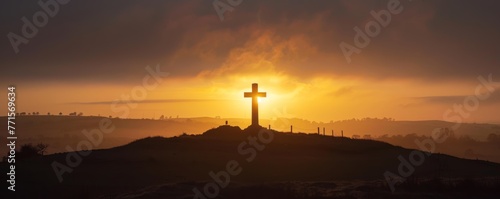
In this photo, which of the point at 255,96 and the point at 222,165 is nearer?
the point at 222,165

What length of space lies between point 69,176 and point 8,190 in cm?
379

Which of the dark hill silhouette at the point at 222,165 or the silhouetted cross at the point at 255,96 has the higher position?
the silhouetted cross at the point at 255,96

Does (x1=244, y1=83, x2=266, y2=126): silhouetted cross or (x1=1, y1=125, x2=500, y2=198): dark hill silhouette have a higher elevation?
(x1=244, y1=83, x2=266, y2=126): silhouetted cross

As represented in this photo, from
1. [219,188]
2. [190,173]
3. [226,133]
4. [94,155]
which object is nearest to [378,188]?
[219,188]

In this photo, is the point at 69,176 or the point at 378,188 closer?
the point at 378,188

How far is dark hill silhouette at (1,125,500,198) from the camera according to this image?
23.8m

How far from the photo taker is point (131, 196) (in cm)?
1703

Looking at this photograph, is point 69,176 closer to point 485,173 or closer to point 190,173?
point 190,173

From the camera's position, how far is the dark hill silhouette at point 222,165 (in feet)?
78.0

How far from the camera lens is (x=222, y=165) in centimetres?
3052

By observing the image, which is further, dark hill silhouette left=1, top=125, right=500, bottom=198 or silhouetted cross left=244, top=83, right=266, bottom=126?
silhouetted cross left=244, top=83, right=266, bottom=126

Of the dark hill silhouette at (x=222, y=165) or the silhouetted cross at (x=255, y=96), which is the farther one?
the silhouetted cross at (x=255, y=96)

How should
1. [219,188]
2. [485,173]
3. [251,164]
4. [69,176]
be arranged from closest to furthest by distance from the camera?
[219,188]
[69,176]
[485,173]
[251,164]

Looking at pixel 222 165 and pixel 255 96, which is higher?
pixel 255 96
